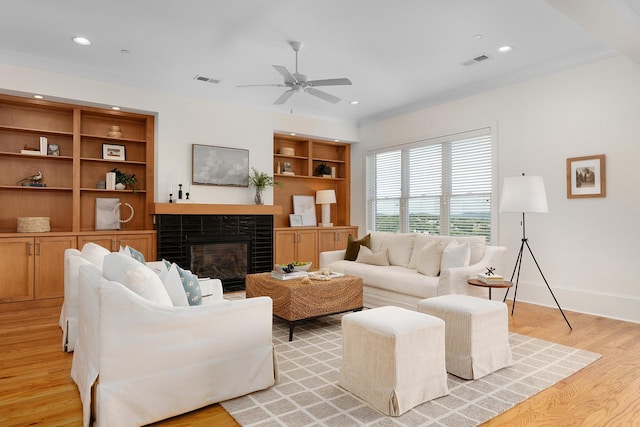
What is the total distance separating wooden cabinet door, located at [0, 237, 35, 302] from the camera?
4.50 meters

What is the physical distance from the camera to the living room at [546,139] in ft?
13.9

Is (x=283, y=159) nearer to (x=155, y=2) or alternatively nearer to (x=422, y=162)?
(x=422, y=162)

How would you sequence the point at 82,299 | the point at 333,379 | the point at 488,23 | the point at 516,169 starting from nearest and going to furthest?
the point at 82,299 < the point at 333,379 < the point at 488,23 < the point at 516,169

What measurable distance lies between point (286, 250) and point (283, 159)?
1.78m

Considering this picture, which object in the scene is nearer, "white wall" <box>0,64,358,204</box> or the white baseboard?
the white baseboard

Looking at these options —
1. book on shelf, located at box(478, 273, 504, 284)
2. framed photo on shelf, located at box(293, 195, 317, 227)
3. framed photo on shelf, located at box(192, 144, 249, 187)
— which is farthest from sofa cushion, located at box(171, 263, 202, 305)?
framed photo on shelf, located at box(293, 195, 317, 227)

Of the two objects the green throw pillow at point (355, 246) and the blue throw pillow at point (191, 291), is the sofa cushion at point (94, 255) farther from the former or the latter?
the green throw pillow at point (355, 246)

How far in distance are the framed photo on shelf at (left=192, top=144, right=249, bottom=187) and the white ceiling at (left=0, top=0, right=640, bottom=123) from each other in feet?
2.96

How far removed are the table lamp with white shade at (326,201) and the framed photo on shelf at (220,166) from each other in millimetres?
→ 1532

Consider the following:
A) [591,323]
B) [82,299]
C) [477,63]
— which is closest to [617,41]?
[477,63]

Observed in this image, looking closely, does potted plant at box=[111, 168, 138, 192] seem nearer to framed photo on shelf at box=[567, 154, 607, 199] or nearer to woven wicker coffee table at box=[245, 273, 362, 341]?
A: woven wicker coffee table at box=[245, 273, 362, 341]

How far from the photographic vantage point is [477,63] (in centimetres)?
472

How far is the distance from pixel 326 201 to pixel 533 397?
5088mm

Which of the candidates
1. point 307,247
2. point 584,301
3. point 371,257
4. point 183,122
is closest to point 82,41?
point 183,122
